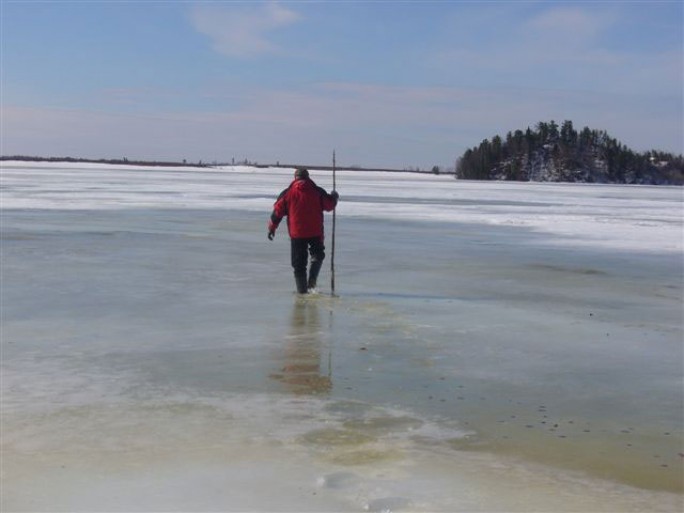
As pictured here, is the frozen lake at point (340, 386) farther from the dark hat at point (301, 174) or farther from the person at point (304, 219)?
the dark hat at point (301, 174)

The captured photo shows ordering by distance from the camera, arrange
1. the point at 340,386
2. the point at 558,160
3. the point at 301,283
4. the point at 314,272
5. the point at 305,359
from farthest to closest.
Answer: the point at 558,160 < the point at 314,272 < the point at 301,283 < the point at 305,359 < the point at 340,386

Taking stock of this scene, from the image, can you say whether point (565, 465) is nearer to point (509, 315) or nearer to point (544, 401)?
point (544, 401)

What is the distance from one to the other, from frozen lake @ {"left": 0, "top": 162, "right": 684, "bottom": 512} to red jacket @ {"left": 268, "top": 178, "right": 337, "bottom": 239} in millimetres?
661

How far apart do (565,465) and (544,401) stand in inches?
44.5

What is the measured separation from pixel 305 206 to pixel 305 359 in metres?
3.20

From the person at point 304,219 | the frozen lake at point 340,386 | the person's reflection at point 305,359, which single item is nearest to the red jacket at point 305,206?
the person at point 304,219

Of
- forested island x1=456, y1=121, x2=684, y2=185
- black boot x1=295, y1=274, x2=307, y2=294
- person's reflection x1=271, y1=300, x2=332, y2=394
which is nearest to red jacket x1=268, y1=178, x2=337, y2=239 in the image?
black boot x1=295, y1=274, x2=307, y2=294

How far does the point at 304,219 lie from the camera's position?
9.05 metres

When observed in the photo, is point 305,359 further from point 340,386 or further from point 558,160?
point 558,160

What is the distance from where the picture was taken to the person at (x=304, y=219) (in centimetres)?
899

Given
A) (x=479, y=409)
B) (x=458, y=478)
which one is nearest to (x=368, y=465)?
(x=458, y=478)

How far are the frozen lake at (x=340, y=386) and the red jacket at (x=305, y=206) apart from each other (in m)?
0.66

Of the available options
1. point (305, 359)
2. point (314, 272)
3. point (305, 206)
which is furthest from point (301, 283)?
point (305, 359)

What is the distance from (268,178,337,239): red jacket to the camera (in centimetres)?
901
